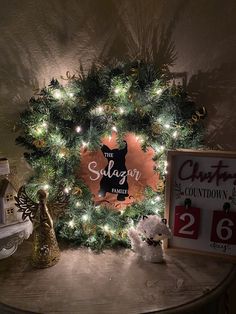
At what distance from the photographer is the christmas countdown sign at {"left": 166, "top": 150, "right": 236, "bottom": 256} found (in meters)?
0.98

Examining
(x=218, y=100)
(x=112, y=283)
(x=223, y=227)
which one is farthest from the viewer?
(x=218, y=100)

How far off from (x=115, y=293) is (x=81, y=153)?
1.55 feet

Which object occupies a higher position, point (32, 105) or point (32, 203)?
point (32, 105)

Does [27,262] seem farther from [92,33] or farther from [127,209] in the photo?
[92,33]

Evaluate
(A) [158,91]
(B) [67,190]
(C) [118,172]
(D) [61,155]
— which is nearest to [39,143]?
(D) [61,155]

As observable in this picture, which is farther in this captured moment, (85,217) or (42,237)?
(85,217)

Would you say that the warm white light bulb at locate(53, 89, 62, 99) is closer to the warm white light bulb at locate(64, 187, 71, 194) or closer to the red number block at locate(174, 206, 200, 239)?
the warm white light bulb at locate(64, 187, 71, 194)

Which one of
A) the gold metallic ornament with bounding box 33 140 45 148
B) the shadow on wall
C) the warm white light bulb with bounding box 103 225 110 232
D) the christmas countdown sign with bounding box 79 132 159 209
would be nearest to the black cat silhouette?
the christmas countdown sign with bounding box 79 132 159 209

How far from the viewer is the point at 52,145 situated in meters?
1.07

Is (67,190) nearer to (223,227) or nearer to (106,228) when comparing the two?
(106,228)

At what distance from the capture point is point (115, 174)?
3.54 ft

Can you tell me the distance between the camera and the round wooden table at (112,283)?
0.80 meters

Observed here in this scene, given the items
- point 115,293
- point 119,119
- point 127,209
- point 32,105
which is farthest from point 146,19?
point 115,293

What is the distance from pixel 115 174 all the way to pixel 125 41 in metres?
0.48
